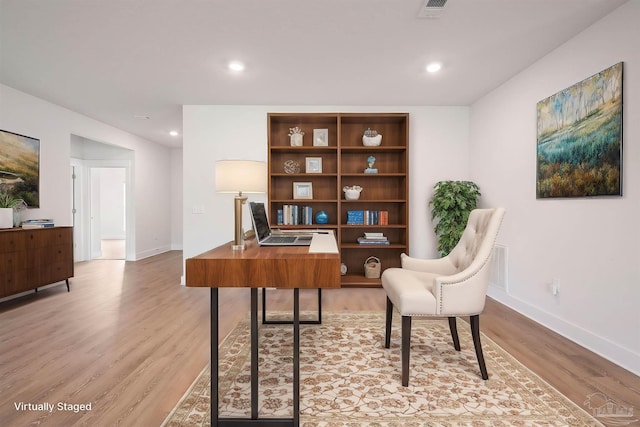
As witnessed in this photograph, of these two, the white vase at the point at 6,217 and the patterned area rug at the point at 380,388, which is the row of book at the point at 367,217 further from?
the white vase at the point at 6,217

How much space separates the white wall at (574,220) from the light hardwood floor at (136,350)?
0.21 m

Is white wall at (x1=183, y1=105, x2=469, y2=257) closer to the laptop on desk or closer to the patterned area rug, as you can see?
the patterned area rug

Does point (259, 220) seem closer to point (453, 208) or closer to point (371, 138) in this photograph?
point (371, 138)

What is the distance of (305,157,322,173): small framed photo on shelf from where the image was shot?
4.30 metres

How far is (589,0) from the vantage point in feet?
6.73

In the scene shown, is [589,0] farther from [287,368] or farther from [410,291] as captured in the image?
[287,368]

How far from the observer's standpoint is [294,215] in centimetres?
418

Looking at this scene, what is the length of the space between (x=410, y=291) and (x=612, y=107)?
188cm

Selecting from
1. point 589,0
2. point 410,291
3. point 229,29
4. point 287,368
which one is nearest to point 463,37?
point 589,0

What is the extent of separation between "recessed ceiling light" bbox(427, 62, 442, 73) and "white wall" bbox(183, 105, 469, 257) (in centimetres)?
114

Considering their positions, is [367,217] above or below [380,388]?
above

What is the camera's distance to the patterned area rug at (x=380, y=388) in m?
1.54

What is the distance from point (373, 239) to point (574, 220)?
212cm

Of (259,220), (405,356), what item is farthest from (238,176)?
(405,356)
